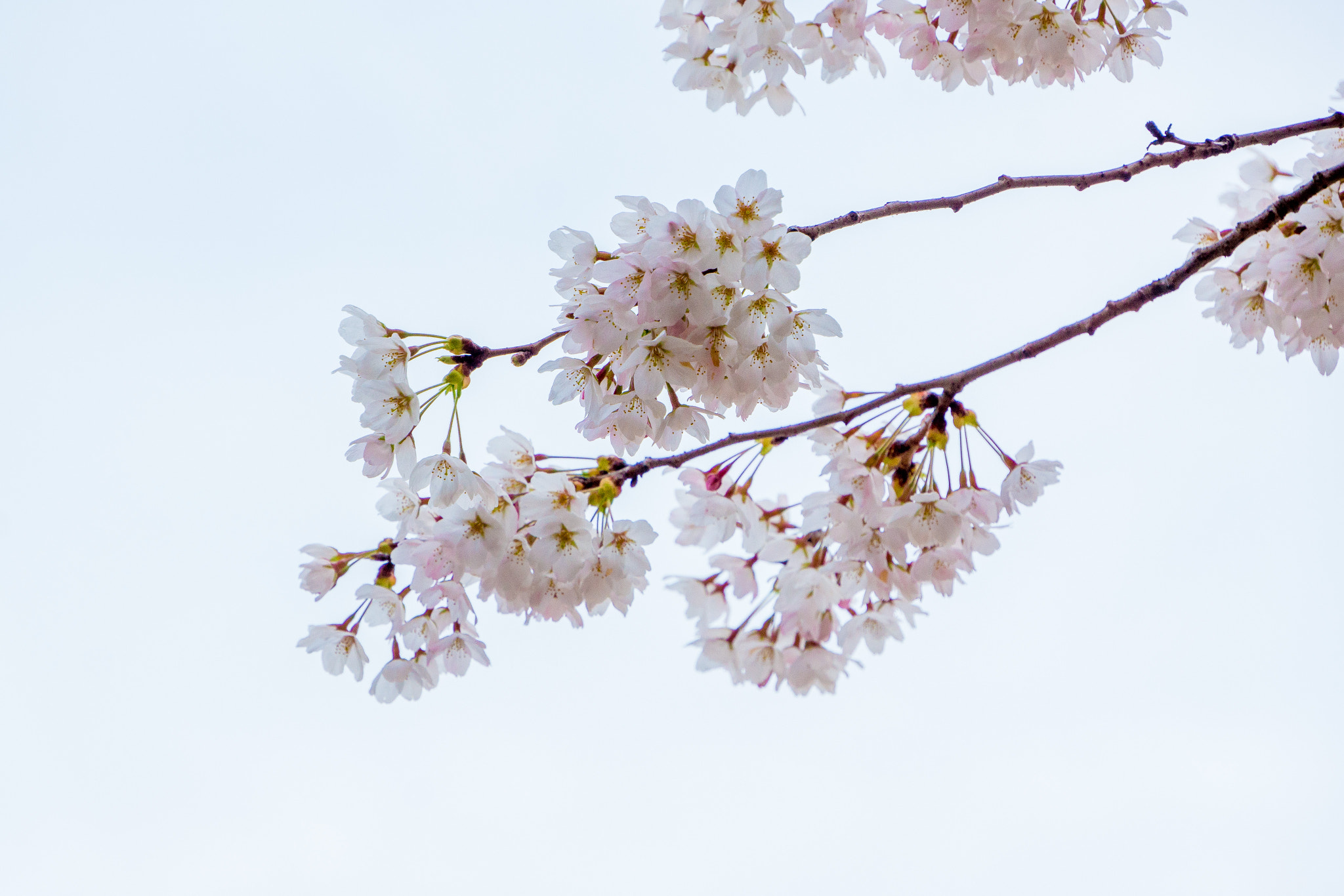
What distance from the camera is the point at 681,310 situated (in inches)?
48.6

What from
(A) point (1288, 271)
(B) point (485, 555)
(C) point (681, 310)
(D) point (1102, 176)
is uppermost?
(A) point (1288, 271)

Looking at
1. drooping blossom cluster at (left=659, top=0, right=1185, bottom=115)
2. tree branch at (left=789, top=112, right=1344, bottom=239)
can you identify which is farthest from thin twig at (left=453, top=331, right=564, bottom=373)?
drooping blossom cluster at (left=659, top=0, right=1185, bottom=115)

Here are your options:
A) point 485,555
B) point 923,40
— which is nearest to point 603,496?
point 485,555

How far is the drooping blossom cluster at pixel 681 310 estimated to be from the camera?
3.96ft

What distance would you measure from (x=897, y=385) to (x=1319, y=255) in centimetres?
93

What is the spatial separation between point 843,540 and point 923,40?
44.5 inches

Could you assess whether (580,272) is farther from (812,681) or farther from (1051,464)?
(812,681)

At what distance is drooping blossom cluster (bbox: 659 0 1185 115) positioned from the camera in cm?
183

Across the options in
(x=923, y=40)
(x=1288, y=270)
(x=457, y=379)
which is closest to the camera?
(x=457, y=379)

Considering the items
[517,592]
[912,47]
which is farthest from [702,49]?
[517,592]

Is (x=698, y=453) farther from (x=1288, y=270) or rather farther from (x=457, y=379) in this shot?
(x=1288, y=270)

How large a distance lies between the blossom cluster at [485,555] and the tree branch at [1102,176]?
0.53 m

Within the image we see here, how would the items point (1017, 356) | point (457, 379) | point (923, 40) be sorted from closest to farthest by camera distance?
point (1017, 356) < point (457, 379) < point (923, 40)

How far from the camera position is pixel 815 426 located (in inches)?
46.4
